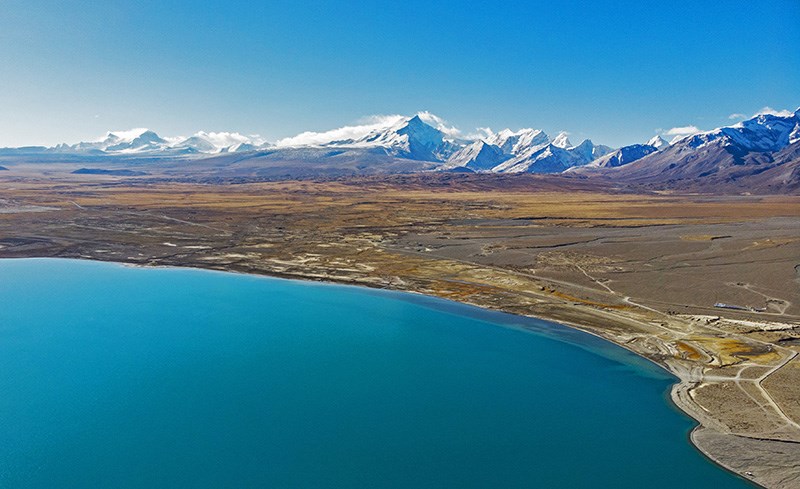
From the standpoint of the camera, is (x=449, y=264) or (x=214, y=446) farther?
(x=449, y=264)

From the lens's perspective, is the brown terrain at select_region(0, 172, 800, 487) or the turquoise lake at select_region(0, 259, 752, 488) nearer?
the turquoise lake at select_region(0, 259, 752, 488)

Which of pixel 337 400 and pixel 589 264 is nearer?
pixel 337 400

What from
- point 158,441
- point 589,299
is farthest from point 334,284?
point 158,441

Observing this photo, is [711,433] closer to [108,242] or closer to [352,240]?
[352,240]

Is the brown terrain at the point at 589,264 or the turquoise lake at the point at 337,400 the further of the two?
the brown terrain at the point at 589,264
